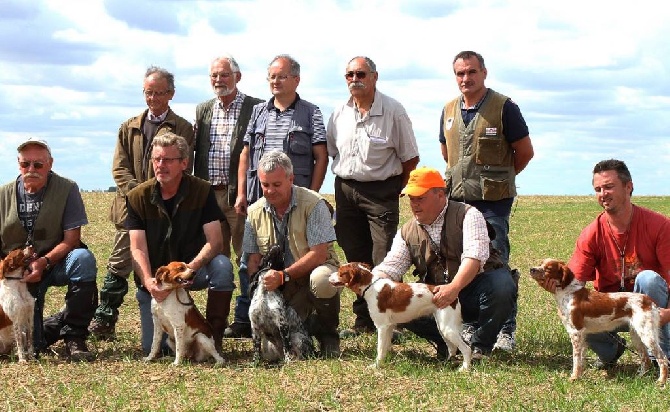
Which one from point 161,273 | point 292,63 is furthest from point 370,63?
point 161,273

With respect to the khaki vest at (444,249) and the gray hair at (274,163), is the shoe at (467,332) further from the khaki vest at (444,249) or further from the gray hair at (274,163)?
the gray hair at (274,163)

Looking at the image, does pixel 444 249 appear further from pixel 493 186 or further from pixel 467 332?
pixel 493 186

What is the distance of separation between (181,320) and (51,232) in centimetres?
157

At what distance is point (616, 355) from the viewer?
25.3ft

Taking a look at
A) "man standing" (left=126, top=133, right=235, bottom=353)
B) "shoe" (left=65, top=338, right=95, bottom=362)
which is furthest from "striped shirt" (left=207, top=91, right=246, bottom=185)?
"shoe" (left=65, top=338, right=95, bottom=362)

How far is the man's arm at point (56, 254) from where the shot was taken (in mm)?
7805

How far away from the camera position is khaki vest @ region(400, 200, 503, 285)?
7.47 m

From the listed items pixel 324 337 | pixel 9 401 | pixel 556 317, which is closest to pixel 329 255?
pixel 324 337

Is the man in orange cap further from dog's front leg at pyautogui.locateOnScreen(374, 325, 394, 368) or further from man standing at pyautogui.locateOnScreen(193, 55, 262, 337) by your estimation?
man standing at pyautogui.locateOnScreen(193, 55, 262, 337)

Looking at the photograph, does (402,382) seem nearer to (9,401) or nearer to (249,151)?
(9,401)

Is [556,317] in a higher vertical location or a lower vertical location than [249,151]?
lower

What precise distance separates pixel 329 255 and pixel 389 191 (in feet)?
4.59

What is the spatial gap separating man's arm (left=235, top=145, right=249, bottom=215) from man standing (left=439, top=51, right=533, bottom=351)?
7.03 feet

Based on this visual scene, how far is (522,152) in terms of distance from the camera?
28.5 feet
